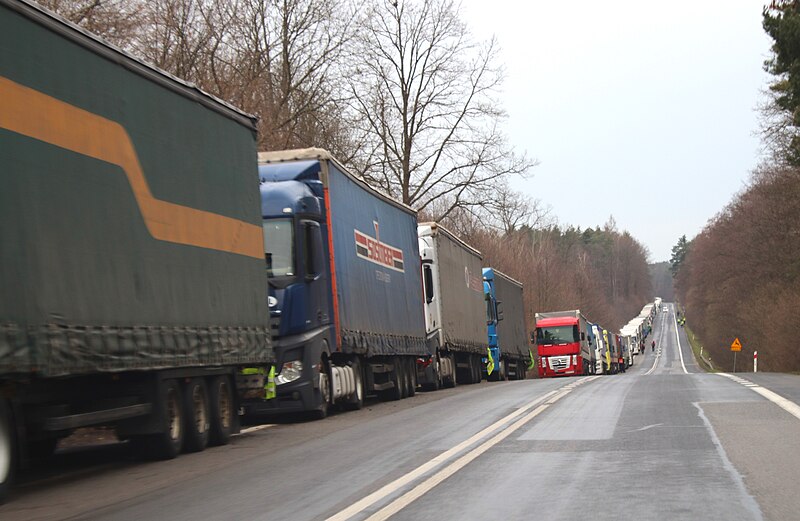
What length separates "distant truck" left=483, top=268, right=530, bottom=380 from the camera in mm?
39156

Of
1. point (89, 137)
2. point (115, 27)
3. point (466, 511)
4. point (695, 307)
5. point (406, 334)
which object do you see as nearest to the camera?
point (466, 511)

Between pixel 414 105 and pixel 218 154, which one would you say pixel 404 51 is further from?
pixel 218 154

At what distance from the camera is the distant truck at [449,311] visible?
2822 centimetres

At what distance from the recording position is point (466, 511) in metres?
7.25

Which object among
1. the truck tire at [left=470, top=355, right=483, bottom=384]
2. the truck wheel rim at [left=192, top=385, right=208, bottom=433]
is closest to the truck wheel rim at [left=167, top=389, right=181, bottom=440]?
the truck wheel rim at [left=192, top=385, right=208, bottom=433]

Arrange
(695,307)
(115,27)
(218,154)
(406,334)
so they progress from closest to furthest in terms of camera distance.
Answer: (218,154) < (406,334) < (115,27) < (695,307)

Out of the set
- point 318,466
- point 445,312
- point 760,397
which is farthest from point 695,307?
point 318,466

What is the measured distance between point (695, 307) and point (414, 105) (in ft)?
285

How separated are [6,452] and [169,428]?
328cm

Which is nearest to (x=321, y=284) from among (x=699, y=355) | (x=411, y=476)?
(x=411, y=476)

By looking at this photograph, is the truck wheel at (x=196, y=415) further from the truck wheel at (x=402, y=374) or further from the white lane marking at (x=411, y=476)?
the truck wheel at (x=402, y=374)

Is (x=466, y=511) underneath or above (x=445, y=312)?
underneath

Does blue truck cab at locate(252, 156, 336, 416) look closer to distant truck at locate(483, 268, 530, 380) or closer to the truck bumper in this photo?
the truck bumper

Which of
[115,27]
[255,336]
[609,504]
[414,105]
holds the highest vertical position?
[414,105]
